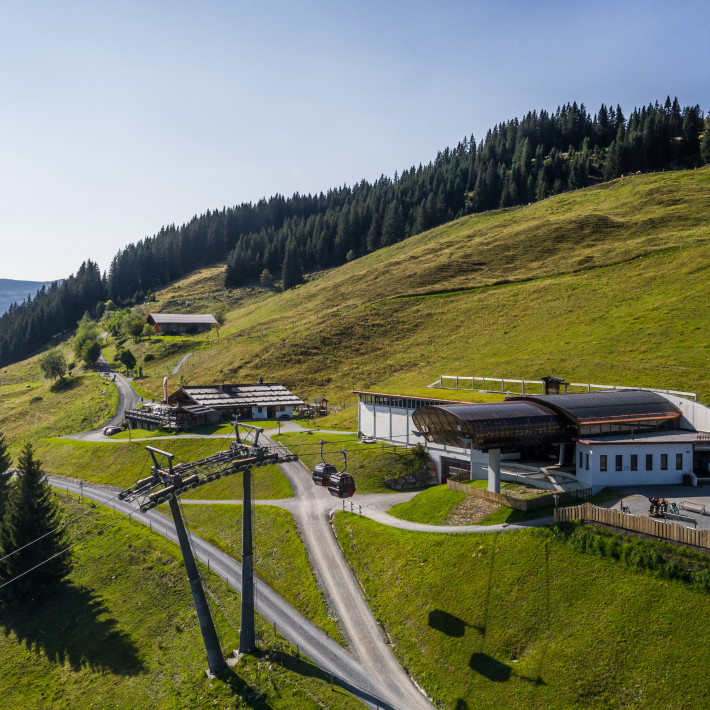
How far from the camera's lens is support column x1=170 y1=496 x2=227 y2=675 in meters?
32.2

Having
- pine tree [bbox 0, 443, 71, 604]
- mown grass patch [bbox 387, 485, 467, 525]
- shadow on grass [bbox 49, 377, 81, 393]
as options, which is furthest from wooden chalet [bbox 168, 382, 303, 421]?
shadow on grass [bbox 49, 377, 81, 393]

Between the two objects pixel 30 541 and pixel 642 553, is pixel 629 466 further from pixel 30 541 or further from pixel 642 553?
pixel 30 541

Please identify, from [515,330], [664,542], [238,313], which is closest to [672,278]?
[515,330]

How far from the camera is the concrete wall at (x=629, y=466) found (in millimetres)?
42156

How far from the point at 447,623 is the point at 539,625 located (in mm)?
5575

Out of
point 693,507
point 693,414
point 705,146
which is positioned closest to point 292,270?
point 705,146

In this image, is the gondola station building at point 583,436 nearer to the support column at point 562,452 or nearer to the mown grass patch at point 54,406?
the support column at point 562,452

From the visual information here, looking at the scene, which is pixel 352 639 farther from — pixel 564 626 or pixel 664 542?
pixel 664 542

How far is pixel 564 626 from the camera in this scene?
29984 mm

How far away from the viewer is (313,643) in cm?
3491

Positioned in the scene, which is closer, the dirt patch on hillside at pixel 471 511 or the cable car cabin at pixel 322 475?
the dirt patch on hillside at pixel 471 511

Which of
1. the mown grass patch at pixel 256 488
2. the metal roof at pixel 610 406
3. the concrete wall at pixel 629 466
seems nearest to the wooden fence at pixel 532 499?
the concrete wall at pixel 629 466

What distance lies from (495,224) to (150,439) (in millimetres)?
124273

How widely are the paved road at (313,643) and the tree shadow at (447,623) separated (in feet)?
14.7
